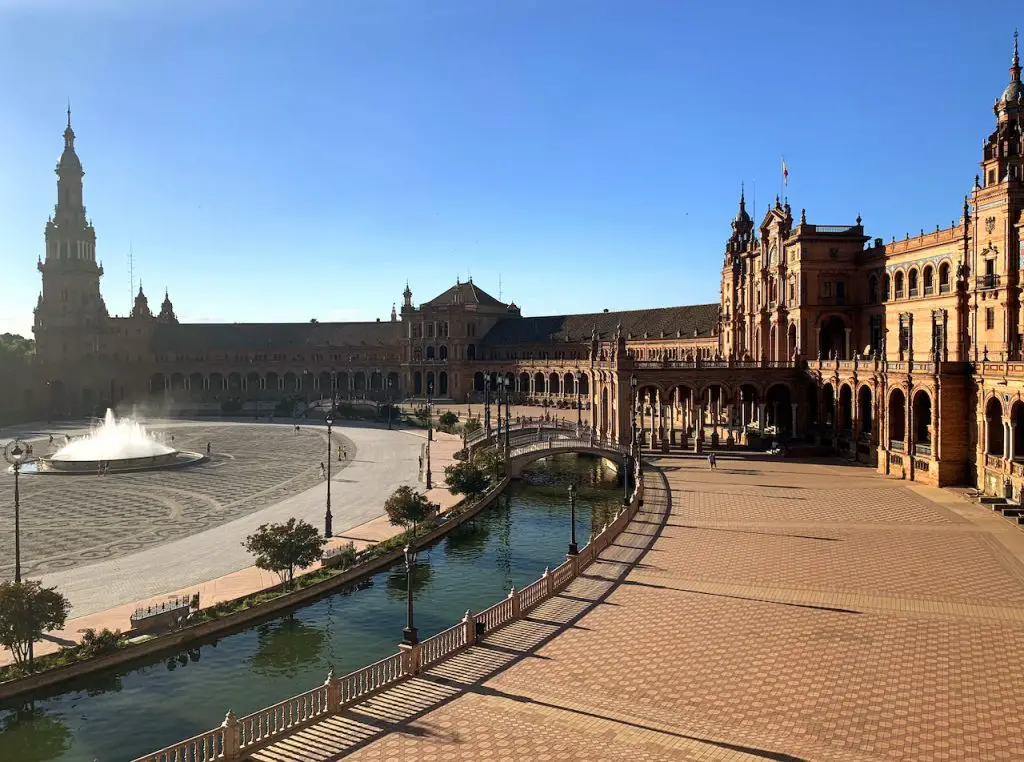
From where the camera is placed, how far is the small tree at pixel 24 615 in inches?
912

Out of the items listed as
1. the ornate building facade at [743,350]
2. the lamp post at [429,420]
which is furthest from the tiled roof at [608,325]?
the lamp post at [429,420]

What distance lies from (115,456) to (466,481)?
118ft

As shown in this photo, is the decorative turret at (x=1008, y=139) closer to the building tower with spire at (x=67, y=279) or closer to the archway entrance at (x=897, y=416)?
the archway entrance at (x=897, y=416)

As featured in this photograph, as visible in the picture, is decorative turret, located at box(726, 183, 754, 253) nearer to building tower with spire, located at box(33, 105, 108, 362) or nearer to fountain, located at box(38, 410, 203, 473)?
fountain, located at box(38, 410, 203, 473)

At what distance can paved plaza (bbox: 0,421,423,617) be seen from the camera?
112 ft

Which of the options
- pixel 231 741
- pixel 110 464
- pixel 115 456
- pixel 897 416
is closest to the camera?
pixel 231 741

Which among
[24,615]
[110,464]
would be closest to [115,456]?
[110,464]

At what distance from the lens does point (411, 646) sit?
71.5 ft

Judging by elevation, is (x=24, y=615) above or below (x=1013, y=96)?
below

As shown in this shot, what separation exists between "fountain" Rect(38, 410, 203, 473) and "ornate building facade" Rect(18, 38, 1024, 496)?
94.7ft

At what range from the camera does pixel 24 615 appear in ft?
76.5

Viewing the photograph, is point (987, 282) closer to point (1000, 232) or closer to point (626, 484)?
point (1000, 232)

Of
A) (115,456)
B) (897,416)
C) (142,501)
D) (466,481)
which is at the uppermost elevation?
(897,416)

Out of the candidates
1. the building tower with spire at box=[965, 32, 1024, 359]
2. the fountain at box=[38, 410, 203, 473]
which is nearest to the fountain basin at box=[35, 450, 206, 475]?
the fountain at box=[38, 410, 203, 473]
